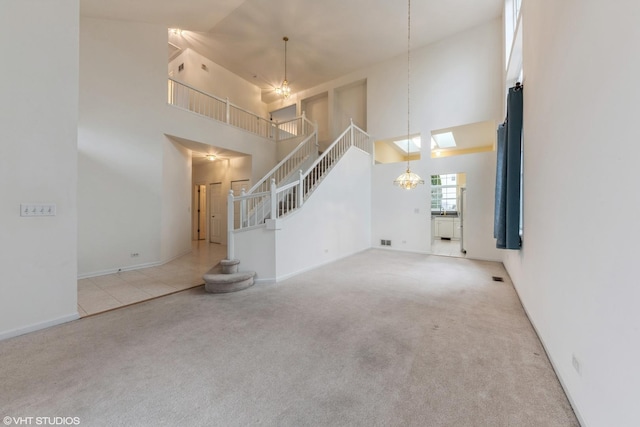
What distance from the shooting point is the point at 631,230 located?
3.44 feet

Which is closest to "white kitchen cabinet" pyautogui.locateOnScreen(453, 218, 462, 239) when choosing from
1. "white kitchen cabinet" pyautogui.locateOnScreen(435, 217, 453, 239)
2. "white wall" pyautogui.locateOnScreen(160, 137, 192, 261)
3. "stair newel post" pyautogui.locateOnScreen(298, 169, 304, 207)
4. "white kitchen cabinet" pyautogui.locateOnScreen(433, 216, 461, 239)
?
"white kitchen cabinet" pyautogui.locateOnScreen(433, 216, 461, 239)

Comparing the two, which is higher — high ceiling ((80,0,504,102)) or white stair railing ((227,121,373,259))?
high ceiling ((80,0,504,102))

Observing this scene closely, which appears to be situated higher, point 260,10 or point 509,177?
point 260,10

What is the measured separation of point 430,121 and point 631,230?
639 cm

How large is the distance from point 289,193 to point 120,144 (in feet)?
11.6

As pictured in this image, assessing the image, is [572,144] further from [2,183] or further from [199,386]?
[2,183]

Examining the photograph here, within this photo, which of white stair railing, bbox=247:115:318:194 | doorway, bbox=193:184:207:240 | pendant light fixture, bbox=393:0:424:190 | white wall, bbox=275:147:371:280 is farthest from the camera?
doorway, bbox=193:184:207:240

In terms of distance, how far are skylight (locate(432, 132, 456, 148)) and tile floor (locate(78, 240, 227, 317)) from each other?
757cm

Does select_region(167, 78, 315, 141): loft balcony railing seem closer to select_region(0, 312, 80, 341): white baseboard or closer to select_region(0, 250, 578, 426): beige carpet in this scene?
select_region(0, 312, 80, 341): white baseboard

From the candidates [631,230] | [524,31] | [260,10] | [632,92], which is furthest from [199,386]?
[260,10]

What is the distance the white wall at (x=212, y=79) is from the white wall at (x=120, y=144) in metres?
1.84

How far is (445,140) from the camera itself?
809cm

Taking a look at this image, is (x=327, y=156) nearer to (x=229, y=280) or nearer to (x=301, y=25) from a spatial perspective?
(x=301, y=25)

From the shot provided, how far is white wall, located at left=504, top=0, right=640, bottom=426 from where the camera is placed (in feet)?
3.51
